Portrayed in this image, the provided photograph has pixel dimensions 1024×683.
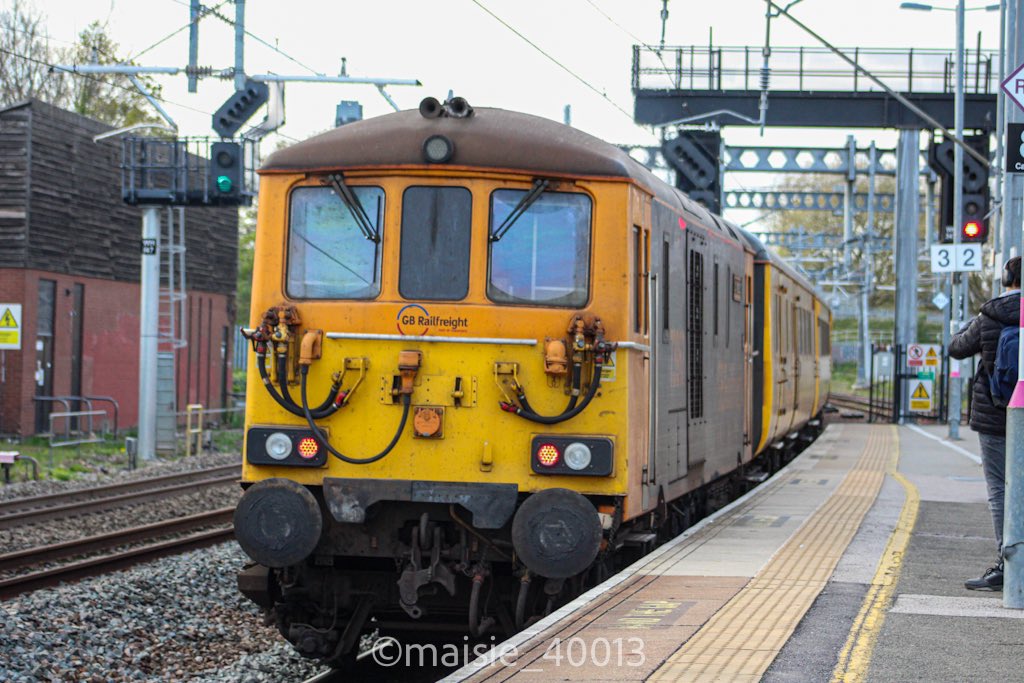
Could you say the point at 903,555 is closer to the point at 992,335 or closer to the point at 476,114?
the point at 992,335

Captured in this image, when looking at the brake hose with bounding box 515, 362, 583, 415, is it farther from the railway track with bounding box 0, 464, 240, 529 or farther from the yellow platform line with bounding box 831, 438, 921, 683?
the railway track with bounding box 0, 464, 240, 529

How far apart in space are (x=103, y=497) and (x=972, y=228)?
12.8 m

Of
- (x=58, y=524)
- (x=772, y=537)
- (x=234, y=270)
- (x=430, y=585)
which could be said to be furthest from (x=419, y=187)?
(x=234, y=270)

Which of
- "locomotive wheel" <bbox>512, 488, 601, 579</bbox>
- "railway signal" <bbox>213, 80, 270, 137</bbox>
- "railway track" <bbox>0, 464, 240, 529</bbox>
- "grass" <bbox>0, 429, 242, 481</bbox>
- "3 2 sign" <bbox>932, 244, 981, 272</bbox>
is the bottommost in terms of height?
"railway track" <bbox>0, 464, 240, 529</bbox>

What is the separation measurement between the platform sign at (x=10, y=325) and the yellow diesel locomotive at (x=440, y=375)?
13192 millimetres

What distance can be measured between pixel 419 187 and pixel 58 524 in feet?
28.7

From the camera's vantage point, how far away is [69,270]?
29.0 m

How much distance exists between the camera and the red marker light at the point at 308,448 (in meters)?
7.91

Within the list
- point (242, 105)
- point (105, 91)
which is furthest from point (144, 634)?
point (105, 91)

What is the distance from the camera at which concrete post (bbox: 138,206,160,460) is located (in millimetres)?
23922

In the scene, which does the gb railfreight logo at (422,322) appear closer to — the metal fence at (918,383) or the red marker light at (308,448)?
the red marker light at (308,448)

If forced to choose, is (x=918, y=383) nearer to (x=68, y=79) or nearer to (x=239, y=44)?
(x=239, y=44)

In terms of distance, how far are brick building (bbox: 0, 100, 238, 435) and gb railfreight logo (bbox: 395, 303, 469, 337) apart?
20.7 meters

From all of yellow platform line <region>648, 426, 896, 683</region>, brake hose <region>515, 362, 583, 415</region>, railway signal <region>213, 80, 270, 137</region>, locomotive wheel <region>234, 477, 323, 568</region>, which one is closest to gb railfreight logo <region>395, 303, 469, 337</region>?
brake hose <region>515, 362, 583, 415</region>
